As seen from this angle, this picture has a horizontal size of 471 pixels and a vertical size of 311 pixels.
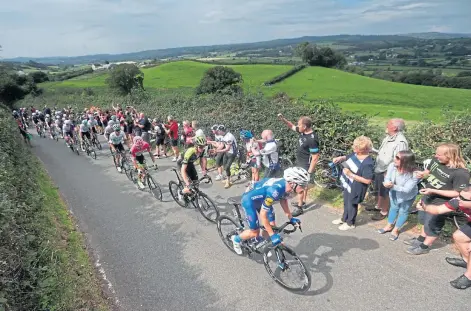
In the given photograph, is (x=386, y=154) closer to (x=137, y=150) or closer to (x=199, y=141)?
(x=199, y=141)

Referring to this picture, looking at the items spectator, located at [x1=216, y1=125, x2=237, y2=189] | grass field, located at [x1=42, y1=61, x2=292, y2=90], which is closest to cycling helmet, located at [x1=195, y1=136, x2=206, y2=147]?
spectator, located at [x1=216, y1=125, x2=237, y2=189]

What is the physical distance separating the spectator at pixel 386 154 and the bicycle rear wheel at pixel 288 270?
2738 mm

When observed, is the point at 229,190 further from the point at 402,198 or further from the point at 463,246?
the point at 463,246

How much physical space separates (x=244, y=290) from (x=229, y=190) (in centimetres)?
Answer: 475

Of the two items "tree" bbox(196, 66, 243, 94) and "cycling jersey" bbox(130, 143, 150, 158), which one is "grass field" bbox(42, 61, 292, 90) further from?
"cycling jersey" bbox(130, 143, 150, 158)

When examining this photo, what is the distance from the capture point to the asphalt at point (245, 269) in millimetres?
4754

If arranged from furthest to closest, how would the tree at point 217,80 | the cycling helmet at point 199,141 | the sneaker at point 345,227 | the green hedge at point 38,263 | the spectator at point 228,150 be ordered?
the tree at point 217,80 → the spectator at point 228,150 → the cycling helmet at point 199,141 → the sneaker at point 345,227 → the green hedge at point 38,263

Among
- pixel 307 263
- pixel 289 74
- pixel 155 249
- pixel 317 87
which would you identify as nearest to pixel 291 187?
pixel 307 263

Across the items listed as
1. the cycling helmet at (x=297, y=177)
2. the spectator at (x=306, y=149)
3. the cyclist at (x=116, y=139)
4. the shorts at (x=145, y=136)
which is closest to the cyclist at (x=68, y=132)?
the shorts at (x=145, y=136)

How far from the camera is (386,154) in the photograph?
6.48 metres

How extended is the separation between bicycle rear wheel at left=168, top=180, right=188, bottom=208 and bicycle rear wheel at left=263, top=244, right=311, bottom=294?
3.66 m

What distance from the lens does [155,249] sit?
6684mm

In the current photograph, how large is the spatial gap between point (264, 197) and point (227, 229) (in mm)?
1781

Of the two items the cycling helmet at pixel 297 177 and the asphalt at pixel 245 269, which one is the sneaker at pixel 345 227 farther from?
the cycling helmet at pixel 297 177
